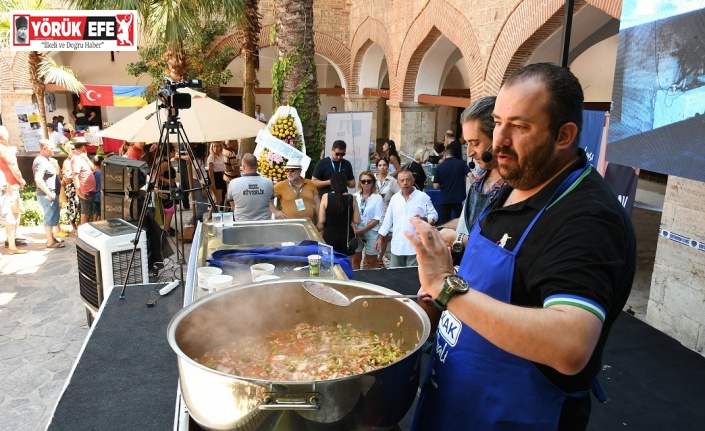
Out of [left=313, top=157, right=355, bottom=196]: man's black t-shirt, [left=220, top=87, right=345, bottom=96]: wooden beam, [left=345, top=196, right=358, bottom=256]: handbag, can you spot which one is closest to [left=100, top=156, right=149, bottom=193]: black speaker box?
[left=313, top=157, right=355, bottom=196]: man's black t-shirt

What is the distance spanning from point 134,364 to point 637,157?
14.3ft

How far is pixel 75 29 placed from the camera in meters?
8.79

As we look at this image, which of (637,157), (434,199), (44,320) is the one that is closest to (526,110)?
(637,157)

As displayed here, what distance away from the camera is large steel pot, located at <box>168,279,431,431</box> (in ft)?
4.83

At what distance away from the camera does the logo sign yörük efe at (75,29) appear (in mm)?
8719

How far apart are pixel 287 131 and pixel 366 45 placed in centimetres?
1017

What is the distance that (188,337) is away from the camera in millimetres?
1922

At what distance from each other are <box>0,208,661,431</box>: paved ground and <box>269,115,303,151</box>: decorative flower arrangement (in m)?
3.17

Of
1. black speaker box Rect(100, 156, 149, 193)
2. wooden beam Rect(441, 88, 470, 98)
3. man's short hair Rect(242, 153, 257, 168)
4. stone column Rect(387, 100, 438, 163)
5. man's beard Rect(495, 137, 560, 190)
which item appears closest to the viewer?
man's beard Rect(495, 137, 560, 190)

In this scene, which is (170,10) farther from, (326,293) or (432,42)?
(326,293)

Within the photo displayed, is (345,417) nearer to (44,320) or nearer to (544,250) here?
(544,250)

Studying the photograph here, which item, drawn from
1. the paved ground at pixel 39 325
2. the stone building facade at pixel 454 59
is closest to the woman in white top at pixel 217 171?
the paved ground at pixel 39 325

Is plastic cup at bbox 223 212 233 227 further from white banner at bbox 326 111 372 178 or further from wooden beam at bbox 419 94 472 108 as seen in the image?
wooden beam at bbox 419 94 472 108

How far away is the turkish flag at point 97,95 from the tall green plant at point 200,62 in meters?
1.59
